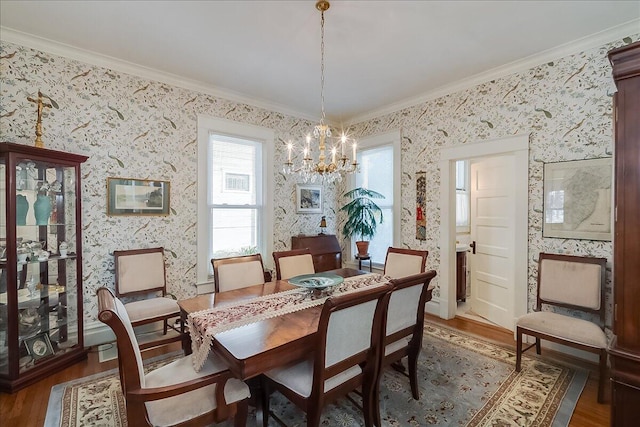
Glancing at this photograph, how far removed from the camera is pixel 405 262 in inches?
120

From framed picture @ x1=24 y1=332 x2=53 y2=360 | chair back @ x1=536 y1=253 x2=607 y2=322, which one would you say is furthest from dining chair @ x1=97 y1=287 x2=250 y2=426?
chair back @ x1=536 y1=253 x2=607 y2=322

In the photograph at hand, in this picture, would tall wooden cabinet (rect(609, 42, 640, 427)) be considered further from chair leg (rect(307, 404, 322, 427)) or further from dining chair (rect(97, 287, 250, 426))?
dining chair (rect(97, 287, 250, 426))

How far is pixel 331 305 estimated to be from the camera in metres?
1.39

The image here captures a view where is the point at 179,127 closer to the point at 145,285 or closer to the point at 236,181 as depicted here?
the point at 236,181

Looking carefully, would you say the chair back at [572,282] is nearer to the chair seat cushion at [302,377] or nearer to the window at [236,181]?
the chair seat cushion at [302,377]

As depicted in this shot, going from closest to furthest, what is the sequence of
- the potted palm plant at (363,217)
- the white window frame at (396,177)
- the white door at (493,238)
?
the white door at (493,238) → the white window frame at (396,177) → the potted palm plant at (363,217)

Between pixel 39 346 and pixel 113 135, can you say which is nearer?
pixel 39 346

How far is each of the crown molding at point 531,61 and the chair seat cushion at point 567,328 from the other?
2.44m

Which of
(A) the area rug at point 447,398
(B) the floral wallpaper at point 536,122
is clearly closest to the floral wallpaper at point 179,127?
(B) the floral wallpaper at point 536,122

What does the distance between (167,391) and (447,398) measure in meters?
1.92

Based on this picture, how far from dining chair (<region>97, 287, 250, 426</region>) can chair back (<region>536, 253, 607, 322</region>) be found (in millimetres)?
2831

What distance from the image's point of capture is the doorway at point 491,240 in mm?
3168

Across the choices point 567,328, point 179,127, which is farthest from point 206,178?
point 567,328

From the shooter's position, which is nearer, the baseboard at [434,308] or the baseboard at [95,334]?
the baseboard at [95,334]
